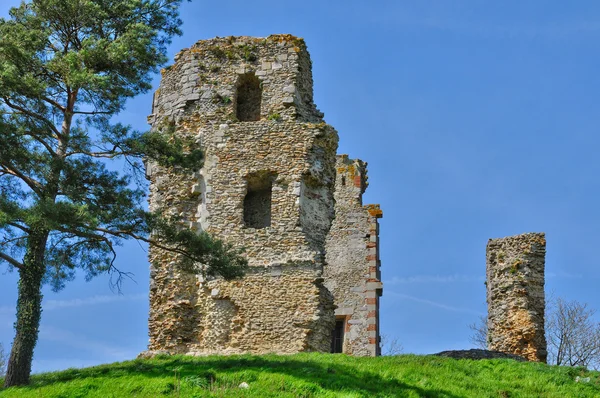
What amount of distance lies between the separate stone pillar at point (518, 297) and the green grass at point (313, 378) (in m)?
4.11

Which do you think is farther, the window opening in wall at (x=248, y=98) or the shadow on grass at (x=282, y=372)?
the window opening in wall at (x=248, y=98)

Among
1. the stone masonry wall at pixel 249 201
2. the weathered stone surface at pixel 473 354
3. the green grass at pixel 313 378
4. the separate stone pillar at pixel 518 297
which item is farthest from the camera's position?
the separate stone pillar at pixel 518 297

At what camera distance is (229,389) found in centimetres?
1458

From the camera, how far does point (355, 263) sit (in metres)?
26.5

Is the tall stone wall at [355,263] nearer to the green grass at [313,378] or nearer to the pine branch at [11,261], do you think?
the green grass at [313,378]

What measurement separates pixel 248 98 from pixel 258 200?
2659 millimetres

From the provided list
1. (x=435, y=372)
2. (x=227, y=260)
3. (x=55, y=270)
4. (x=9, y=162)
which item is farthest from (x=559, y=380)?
(x=9, y=162)

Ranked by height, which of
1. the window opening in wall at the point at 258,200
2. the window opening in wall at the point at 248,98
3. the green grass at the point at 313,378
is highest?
the window opening in wall at the point at 248,98

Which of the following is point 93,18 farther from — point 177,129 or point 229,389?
point 229,389

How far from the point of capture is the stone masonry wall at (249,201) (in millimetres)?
19719

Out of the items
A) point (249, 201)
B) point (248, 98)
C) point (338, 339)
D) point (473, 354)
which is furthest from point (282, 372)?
point (338, 339)

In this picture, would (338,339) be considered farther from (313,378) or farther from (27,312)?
(27,312)

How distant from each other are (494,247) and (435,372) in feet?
26.0

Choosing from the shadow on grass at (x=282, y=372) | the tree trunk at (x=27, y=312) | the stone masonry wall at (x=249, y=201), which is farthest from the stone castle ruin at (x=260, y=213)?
the tree trunk at (x=27, y=312)
